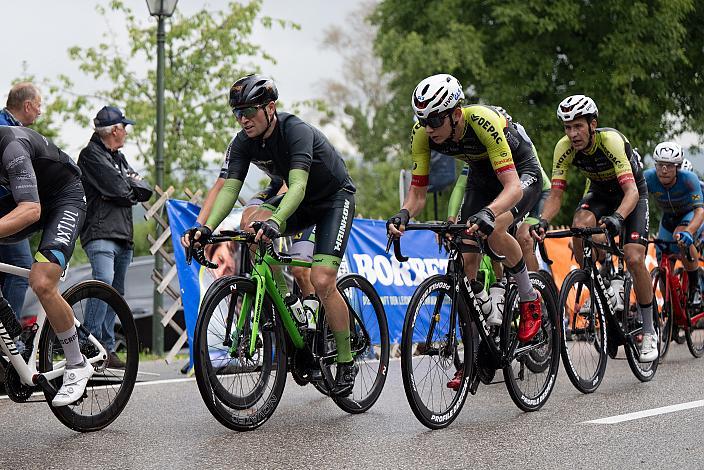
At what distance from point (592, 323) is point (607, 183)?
148 centimetres

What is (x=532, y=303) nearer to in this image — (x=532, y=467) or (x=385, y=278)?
(x=532, y=467)

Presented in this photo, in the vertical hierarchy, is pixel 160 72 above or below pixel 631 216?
above

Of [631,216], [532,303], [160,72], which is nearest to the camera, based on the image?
[532,303]

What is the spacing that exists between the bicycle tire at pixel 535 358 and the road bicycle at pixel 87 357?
249 cm

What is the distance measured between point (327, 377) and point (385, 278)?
5.57m

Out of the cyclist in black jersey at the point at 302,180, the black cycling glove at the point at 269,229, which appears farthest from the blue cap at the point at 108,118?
the black cycling glove at the point at 269,229

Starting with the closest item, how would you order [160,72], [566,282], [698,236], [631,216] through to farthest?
1. [566,282]
2. [631,216]
3. [698,236]
4. [160,72]

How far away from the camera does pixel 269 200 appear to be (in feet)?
25.6

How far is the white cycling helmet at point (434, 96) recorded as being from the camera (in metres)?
Result: 7.00

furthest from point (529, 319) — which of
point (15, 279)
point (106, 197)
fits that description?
point (106, 197)

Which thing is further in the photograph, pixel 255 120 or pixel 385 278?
pixel 385 278

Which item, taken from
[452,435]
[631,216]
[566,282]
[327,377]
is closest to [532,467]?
[452,435]

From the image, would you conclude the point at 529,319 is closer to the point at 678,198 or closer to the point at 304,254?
the point at 304,254

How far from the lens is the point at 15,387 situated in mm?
6344
